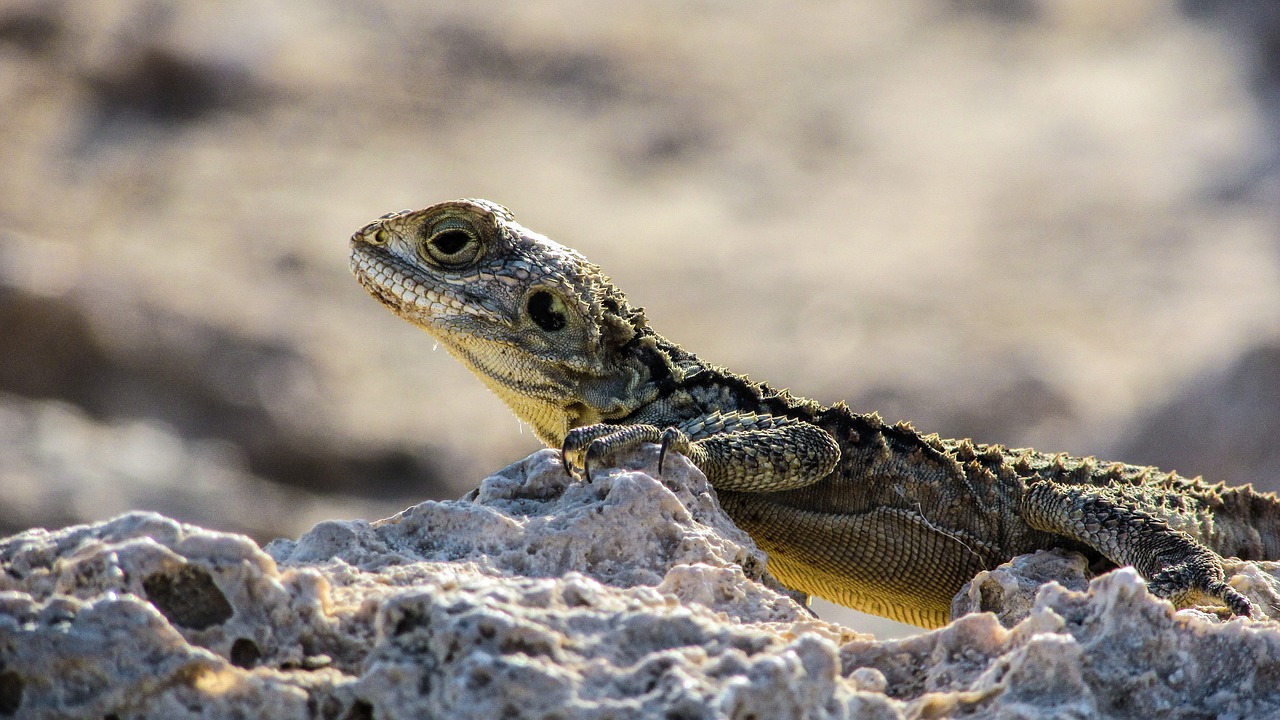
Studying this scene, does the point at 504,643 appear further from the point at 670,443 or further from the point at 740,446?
the point at 740,446

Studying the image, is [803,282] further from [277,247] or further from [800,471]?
[800,471]

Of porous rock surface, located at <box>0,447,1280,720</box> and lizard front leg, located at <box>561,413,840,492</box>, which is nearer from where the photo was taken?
porous rock surface, located at <box>0,447,1280,720</box>

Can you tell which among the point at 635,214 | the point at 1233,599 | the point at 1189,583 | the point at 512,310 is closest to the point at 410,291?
the point at 512,310

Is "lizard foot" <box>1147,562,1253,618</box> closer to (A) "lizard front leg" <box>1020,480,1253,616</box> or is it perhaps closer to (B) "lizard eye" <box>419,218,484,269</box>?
(A) "lizard front leg" <box>1020,480,1253,616</box>

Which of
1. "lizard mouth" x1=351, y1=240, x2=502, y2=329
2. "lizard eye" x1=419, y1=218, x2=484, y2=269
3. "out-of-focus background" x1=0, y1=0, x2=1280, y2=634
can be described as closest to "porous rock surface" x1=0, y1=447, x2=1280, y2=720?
"lizard mouth" x1=351, y1=240, x2=502, y2=329

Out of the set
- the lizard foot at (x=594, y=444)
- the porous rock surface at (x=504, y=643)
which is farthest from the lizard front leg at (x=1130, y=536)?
the lizard foot at (x=594, y=444)

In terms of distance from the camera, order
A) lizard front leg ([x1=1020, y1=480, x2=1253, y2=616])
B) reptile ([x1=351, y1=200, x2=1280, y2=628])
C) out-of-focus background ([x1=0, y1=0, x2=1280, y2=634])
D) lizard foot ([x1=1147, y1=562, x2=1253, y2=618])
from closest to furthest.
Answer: lizard foot ([x1=1147, y1=562, x2=1253, y2=618]), lizard front leg ([x1=1020, y1=480, x2=1253, y2=616]), reptile ([x1=351, y1=200, x2=1280, y2=628]), out-of-focus background ([x1=0, y1=0, x2=1280, y2=634])
